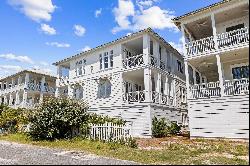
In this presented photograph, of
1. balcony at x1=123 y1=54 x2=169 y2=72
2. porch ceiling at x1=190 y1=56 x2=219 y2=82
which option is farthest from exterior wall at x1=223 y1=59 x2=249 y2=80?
balcony at x1=123 y1=54 x2=169 y2=72

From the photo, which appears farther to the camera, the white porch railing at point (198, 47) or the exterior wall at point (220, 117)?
the white porch railing at point (198, 47)

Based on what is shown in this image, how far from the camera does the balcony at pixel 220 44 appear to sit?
17.8m

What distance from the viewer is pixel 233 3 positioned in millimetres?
18156

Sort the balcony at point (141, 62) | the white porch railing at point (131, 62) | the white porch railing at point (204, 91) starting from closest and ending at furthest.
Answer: the white porch railing at point (204, 91), the balcony at point (141, 62), the white porch railing at point (131, 62)

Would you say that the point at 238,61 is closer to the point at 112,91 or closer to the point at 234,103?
the point at 234,103

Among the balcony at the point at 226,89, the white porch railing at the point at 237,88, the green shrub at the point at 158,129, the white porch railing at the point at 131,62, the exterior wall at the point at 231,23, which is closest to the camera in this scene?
the white porch railing at the point at 237,88

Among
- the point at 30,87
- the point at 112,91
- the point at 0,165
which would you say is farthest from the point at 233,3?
the point at 30,87

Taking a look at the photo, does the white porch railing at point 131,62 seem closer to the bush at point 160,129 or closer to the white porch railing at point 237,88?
the bush at point 160,129

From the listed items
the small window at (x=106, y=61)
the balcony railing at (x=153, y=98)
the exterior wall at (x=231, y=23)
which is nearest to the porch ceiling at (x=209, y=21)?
the exterior wall at (x=231, y=23)

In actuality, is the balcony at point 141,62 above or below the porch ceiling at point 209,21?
below

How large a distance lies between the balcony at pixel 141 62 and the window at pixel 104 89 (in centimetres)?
318

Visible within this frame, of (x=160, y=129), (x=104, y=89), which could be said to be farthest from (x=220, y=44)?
(x=104, y=89)

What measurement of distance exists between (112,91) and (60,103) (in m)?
8.13

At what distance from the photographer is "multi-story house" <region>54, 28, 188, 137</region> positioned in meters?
22.4
